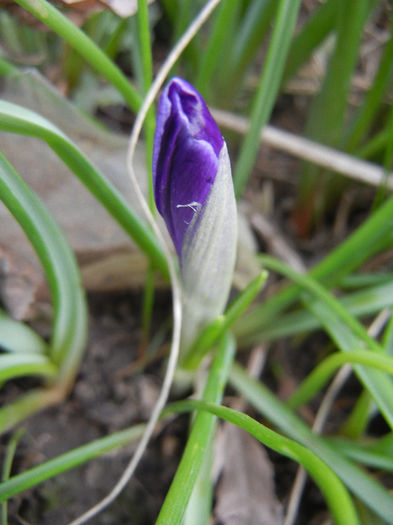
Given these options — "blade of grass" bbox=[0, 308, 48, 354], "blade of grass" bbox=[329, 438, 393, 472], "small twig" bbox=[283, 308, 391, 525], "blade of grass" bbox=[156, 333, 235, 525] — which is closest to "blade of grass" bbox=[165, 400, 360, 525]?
"blade of grass" bbox=[156, 333, 235, 525]

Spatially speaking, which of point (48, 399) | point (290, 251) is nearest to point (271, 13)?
point (290, 251)

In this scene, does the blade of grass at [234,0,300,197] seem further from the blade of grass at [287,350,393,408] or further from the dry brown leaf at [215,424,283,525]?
the dry brown leaf at [215,424,283,525]

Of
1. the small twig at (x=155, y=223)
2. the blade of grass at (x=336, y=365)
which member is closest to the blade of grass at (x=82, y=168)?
the small twig at (x=155, y=223)

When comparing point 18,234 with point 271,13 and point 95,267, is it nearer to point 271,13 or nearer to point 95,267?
point 95,267

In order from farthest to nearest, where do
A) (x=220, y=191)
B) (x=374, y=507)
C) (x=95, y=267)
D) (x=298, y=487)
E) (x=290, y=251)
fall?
1. (x=290, y=251)
2. (x=95, y=267)
3. (x=298, y=487)
4. (x=374, y=507)
5. (x=220, y=191)

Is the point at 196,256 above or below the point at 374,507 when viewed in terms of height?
above

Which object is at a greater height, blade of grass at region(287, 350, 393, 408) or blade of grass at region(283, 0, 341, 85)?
blade of grass at region(283, 0, 341, 85)

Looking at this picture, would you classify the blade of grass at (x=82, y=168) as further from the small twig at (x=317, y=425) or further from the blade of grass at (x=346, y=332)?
the small twig at (x=317, y=425)

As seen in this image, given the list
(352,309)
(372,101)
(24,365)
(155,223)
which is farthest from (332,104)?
(24,365)
